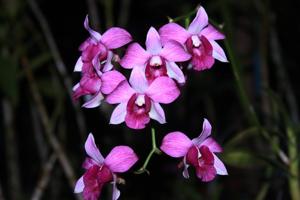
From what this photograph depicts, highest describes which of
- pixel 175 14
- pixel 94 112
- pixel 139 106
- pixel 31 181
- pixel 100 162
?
pixel 139 106

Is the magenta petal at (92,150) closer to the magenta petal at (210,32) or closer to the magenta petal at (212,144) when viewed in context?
the magenta petal at (212,144)

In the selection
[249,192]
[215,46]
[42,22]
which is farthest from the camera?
[249,192]

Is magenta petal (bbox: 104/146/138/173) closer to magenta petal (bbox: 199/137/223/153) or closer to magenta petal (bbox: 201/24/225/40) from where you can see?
magenta petal (bbox: 199/137/223/153)

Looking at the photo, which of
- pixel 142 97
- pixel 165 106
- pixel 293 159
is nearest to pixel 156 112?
pixel 142 97

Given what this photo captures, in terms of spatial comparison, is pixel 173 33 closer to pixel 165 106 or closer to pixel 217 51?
pixel 217 51

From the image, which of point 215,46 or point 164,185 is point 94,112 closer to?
point 164,185

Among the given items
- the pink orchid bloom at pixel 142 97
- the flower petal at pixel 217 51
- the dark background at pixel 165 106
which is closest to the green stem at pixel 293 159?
the dark background at pixel 165 106

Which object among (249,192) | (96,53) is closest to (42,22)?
(96,53)
